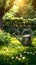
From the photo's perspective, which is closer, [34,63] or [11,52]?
[34,63]

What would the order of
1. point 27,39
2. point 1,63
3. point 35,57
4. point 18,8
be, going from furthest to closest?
1. point 18,8
2. point 27,39
3. point 35,57
4. point 1,63

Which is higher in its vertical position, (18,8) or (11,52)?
(11,52)

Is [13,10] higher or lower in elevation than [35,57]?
lower

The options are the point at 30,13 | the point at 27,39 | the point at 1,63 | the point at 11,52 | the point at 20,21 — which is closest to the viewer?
the point at 1,63

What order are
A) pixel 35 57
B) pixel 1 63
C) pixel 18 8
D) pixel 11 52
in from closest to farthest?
pixel 1 63 → pixel 35 57 → pixel 11 52 → pixel 18 8

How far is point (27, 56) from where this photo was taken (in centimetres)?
955

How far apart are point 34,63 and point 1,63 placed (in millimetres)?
1451

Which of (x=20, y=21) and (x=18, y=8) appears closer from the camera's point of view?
(x=20, y=21)

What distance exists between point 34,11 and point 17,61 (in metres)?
16.2

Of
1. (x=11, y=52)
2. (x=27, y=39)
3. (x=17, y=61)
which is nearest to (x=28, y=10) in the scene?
(x=27, y=39)

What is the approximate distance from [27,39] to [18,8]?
1392 cm

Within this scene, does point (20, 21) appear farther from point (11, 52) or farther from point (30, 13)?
point (11, 52)

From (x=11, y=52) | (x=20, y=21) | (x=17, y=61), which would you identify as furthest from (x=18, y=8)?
(x=17, y=61)

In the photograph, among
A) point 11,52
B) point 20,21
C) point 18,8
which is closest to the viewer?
point 11,52
